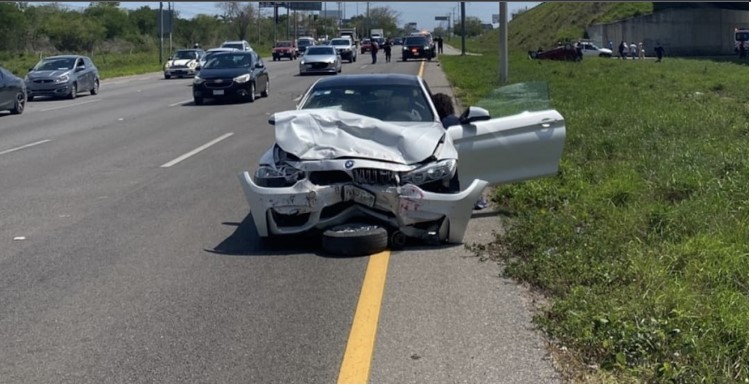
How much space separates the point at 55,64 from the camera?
3253 centimetres

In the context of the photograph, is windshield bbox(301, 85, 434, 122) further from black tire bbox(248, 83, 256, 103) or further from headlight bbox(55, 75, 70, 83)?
headlight bbox(55, 75, 70, 83)

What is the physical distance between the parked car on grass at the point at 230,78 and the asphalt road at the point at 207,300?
1516 centimetres

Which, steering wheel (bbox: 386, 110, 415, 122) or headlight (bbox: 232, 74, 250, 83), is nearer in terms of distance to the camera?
steering wheel (bbox: 386, 110, 415, 122)

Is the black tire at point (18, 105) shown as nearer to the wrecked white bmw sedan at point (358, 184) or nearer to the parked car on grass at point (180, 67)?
the wrecked white bmw sedan at point (358, 184)

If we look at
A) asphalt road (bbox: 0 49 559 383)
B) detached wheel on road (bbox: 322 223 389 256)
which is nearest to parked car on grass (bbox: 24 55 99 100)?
asphalt road (bbox: 0 49 559 383)

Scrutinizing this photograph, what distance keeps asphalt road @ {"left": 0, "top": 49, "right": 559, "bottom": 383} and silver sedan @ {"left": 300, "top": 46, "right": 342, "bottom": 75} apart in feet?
106

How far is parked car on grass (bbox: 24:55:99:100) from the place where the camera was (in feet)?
102

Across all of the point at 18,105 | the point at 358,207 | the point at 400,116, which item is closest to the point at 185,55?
the point at 18,105

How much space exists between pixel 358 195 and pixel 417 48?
51397 mm

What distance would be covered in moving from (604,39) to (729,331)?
262 feet

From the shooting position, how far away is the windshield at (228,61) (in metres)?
28.8

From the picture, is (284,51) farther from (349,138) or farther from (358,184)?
(358,184)

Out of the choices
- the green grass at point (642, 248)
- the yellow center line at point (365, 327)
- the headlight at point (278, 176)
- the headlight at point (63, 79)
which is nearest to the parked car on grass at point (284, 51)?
the headlight at point (63, 79)

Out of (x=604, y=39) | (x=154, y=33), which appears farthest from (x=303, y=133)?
(x=154, y=33)
